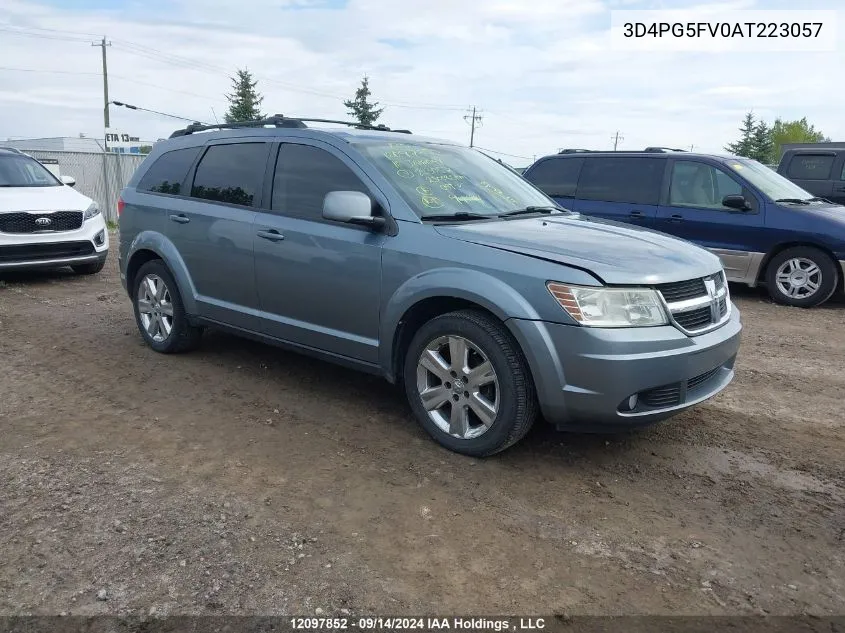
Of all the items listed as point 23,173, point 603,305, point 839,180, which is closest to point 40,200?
point 23,173

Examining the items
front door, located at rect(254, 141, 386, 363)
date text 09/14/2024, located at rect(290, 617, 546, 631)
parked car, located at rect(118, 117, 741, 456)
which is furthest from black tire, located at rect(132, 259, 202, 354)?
date text 09/14/2024, located at rect(290, 617, 546, 631)

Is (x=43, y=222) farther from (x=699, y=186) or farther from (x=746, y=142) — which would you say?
(x=746, y=142)

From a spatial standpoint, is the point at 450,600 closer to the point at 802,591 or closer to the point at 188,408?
the point at 802,591

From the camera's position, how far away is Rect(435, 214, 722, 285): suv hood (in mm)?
3393

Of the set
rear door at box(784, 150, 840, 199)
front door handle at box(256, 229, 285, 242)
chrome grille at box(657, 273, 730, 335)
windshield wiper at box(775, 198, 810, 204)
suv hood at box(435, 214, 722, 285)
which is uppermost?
rear door at box(784, 150, 840, 199)

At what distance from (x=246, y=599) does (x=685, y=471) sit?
2.38 meters

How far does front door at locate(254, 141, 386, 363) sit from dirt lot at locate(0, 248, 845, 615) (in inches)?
21.1

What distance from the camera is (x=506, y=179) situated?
500 centimetres

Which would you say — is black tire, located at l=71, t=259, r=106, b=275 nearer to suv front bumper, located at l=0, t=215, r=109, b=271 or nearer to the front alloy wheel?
suv front bumper, located at l=0, t=215, r=109, b=271

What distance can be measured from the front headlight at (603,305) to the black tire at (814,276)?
5891 millimetres

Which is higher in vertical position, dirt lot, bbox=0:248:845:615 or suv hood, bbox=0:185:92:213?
suv hood, bbox=0:185:92:213

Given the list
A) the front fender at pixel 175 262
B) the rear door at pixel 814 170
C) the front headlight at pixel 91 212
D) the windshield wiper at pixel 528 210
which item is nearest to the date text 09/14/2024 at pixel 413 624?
the windshield wiper at pixel 528 210

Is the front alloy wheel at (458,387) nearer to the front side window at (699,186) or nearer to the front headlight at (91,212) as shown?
the front side window at (699,186)

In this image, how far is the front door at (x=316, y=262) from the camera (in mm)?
4117
